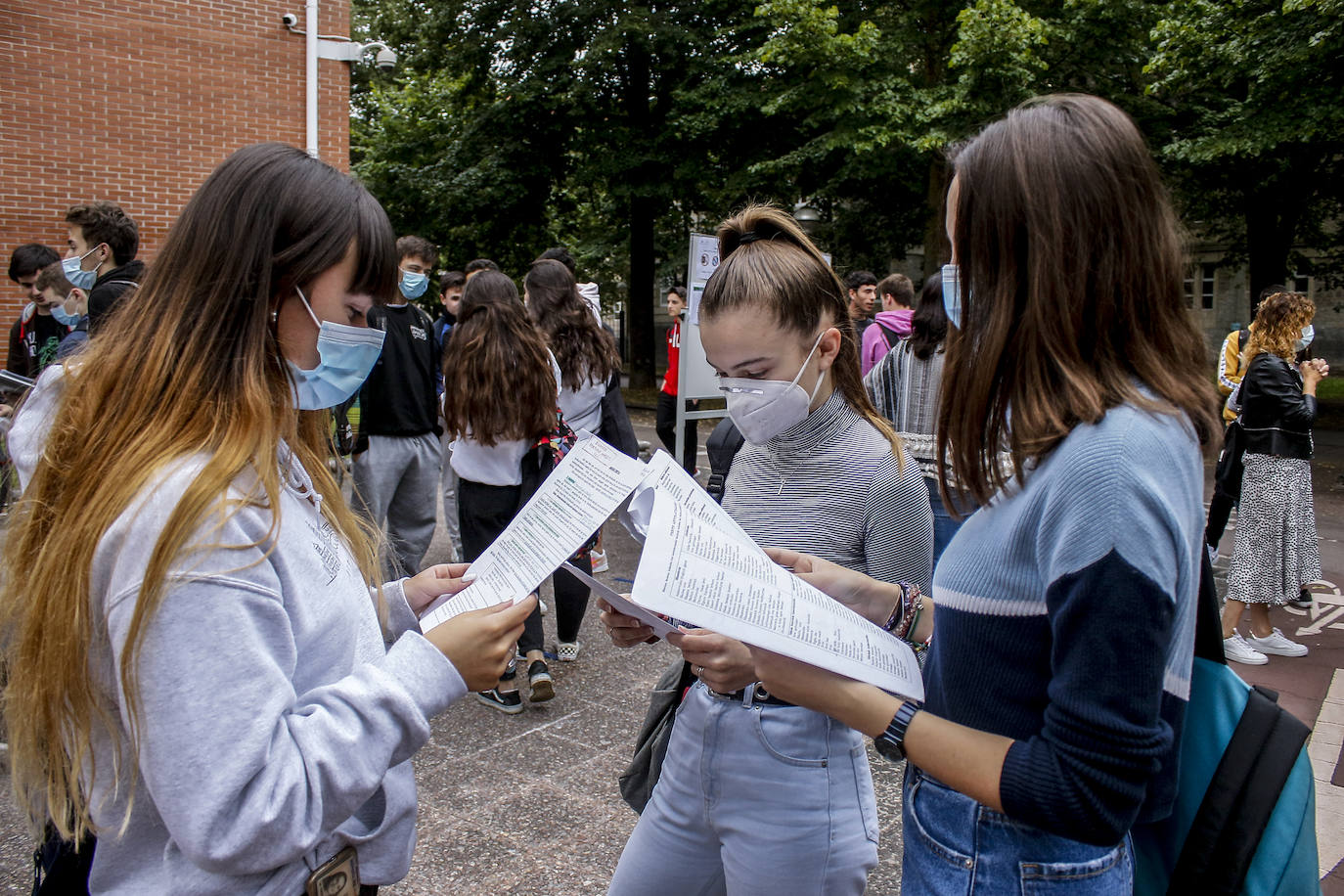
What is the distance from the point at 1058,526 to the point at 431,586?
3.49 feet

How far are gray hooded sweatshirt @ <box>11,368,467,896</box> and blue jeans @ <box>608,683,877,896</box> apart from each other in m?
0.69

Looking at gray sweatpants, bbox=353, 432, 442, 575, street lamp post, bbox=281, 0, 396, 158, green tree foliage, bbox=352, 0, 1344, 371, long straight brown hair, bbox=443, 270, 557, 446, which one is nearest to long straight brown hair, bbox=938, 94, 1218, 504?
long straight brown hair, bbox=443, 270, 557, 446

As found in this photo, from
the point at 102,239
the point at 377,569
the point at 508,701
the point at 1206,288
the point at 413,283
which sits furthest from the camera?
the point at 1206,288

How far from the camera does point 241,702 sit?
1.12m

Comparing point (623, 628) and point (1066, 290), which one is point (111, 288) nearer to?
point (623, 628)

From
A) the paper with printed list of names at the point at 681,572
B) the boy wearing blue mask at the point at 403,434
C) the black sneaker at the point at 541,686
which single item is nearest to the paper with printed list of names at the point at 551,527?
the paper with printed list of names at the point at 681,572

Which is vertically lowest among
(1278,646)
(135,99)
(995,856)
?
(1278,646)

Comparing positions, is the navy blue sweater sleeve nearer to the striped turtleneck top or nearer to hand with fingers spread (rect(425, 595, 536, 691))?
hand with fingers spread (rect(425, 595, 536, 691))

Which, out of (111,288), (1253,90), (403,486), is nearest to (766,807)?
(403,486)

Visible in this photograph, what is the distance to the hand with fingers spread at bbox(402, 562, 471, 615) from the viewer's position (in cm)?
172

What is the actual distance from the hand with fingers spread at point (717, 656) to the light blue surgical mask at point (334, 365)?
67 centimetres

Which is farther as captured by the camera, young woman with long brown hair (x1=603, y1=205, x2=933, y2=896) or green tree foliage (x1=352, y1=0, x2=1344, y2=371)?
green tree foliage (x1=352, y1=0, x2=1344, y2=371)

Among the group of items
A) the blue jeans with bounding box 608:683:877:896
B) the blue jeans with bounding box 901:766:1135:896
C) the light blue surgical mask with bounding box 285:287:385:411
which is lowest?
the blue jeans with bounding box 608:683:877:896

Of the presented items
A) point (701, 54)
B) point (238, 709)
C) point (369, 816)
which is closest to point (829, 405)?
point (369, 816)
